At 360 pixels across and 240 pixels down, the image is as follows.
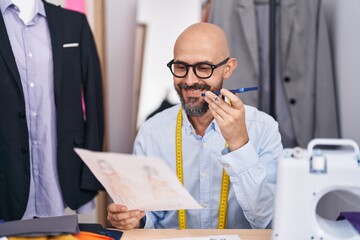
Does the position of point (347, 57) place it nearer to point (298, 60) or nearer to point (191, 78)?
point (298, 60)

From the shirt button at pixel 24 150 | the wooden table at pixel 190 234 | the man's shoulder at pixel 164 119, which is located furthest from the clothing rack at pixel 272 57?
the shirt button at pixel 24 150

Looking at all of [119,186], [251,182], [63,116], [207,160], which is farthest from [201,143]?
[63,116]

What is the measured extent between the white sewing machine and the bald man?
23 centimetres

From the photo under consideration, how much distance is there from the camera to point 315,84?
2.35 metres

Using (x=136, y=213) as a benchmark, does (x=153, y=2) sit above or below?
above

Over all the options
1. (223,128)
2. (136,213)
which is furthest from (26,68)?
(223,128)

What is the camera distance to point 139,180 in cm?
107

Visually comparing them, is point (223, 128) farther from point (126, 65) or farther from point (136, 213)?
point (126, 65)

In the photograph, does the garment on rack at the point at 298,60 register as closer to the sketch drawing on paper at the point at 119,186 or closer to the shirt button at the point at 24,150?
the shirt button at the point at 24,150

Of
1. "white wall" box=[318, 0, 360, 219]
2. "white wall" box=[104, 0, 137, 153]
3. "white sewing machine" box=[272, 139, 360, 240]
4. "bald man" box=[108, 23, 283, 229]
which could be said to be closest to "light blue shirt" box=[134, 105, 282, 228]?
"bald man" box=[108, 23, 283, 229]

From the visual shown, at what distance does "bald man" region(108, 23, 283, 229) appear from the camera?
1439mm

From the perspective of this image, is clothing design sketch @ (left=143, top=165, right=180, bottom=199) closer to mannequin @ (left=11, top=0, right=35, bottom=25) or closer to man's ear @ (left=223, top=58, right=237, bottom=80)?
man's ear @ (left=223, top=58, right=237, bottom=80)

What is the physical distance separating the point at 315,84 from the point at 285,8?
0.44 metres

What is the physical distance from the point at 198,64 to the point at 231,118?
1.06 feet
